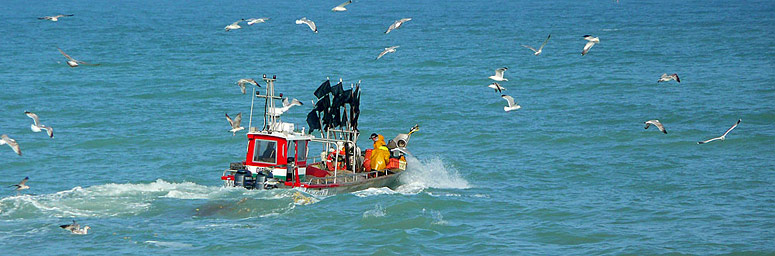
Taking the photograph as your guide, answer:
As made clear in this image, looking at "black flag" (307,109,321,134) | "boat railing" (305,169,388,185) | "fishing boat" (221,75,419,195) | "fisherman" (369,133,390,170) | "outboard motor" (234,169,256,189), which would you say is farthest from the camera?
"fisherman" (369,133,390,170)

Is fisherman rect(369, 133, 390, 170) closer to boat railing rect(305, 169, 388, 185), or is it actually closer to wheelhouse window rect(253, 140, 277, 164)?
boat railing rect(305, 169, 388, 185)

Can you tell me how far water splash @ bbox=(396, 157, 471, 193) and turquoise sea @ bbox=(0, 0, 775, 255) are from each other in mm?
106

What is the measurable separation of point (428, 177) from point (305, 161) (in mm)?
5986

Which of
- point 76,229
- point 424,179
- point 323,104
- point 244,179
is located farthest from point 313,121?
point 76,229

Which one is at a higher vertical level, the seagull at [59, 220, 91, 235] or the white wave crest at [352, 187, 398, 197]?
the white wave crest at [352, 187, 398, 197]

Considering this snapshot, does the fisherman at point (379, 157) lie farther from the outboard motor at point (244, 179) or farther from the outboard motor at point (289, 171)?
the outboard motor at point (244, 179)

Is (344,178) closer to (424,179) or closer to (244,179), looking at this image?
(244,179)

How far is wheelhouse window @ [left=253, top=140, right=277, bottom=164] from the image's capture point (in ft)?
105

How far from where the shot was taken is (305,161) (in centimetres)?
3253

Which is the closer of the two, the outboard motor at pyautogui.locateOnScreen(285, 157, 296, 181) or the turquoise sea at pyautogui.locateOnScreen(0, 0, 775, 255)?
the turquoise sea at pyautogui.locateOnScreen(0, 0, 775, 255)

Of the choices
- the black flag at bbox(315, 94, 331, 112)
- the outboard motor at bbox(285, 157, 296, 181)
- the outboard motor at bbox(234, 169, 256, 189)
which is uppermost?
the black flag at bbox(315, 94, 331, 112)

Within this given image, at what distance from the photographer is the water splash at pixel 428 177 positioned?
1388 inches

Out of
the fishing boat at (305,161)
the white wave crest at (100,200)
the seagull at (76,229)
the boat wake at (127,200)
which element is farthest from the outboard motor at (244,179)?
the seagull at (76,229)

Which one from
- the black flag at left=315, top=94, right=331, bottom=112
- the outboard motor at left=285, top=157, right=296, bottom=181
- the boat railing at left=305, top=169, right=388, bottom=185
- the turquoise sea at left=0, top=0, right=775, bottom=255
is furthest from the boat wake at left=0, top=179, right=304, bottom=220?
the black flag at left=315, top=94, right=331, bottom=112
